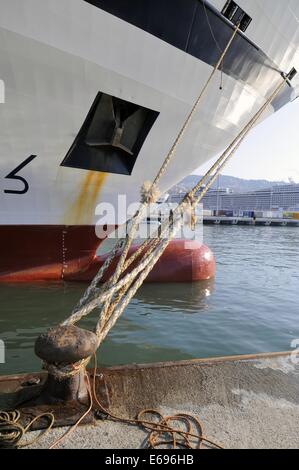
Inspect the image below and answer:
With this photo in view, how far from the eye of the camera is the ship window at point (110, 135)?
20.2 ft

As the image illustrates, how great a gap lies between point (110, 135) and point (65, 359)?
15.7ft

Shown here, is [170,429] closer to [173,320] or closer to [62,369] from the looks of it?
[62,369]

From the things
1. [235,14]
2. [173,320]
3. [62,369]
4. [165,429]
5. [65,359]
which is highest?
[235,14]

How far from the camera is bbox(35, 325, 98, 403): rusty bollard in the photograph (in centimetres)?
252

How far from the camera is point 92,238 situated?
7836mm

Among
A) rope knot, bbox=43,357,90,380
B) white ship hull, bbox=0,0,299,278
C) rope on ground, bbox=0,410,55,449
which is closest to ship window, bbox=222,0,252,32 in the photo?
white ship hull, bbox=0,0,299,278

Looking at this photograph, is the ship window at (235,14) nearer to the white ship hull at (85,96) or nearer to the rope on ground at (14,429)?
the white ship hull at (85,96)

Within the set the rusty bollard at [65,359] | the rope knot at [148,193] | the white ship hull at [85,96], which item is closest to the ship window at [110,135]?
the white ship hull at [85,96]

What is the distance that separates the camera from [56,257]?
7715mm

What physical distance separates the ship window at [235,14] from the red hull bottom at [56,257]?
4.81m

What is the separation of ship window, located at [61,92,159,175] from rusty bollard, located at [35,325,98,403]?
431 cm

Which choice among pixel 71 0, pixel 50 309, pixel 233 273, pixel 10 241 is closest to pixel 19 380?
pixel 50 309

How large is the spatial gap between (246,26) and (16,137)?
4590mm

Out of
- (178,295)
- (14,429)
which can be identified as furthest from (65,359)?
(178,295)
